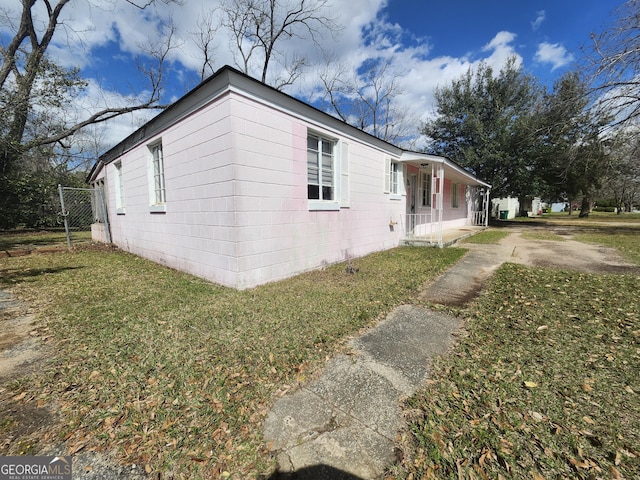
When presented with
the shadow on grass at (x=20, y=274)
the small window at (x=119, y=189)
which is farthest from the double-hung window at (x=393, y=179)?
the small window at (x=119, y=189)

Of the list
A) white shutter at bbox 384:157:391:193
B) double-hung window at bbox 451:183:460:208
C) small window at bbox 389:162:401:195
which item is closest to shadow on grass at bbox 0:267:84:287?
white shutter at bbox 384:157:391:193

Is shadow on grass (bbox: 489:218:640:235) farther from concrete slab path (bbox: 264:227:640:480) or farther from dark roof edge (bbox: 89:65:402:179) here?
concrete slab path (bbox: 264:227:640:480)

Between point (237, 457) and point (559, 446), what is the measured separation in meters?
2.02

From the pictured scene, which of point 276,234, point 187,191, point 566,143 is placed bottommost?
point 276,234

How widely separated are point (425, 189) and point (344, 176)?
23.4 ft

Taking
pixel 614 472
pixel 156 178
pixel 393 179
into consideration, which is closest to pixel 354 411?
pixel 614 472

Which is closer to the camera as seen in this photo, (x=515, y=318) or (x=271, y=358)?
(x=271, y=358)

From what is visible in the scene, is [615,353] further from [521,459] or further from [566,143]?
[566,143]

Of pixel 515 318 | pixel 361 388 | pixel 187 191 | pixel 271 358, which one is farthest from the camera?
pixel 187 191

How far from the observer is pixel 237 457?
5.32ft

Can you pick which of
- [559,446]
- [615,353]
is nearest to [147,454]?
[559,446]

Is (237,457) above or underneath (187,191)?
underneath

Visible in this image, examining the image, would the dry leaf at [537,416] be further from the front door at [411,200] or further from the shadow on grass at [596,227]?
the shadow on grass at [596,227]

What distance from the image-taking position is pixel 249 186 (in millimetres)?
4637
